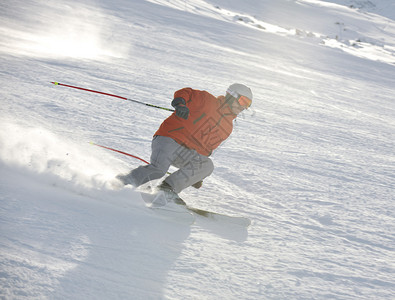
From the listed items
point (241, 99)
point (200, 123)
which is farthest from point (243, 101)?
point (200, 123)

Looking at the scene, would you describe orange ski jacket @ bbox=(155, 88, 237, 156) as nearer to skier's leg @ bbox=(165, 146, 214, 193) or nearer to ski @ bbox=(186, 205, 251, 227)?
skier's leg @ bbox=(165, 146, 214, 193)

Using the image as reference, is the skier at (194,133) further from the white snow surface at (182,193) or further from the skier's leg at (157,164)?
the white snow surface at (182,193)

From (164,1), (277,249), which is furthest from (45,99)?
(164,1)

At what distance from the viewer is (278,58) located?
15.8 meters

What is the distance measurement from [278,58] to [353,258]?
13.6m

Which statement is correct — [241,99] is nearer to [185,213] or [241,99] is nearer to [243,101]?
[243,101]

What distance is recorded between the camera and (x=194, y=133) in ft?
11.2

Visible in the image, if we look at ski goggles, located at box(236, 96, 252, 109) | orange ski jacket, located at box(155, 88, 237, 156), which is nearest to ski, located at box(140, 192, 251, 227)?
orange ski jacket, located at box(155, 88, 237, 156)

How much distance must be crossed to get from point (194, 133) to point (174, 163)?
11.1 inches

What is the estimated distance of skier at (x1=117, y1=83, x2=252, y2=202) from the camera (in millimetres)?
3307

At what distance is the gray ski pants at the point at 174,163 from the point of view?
321 centimetres

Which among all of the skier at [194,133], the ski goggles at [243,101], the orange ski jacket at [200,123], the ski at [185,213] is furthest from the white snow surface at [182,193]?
the ski goggles at [243,101]

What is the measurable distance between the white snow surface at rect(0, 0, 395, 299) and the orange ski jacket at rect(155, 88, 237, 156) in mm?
486

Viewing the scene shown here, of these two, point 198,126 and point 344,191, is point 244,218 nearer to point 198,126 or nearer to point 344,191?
point 198,126
